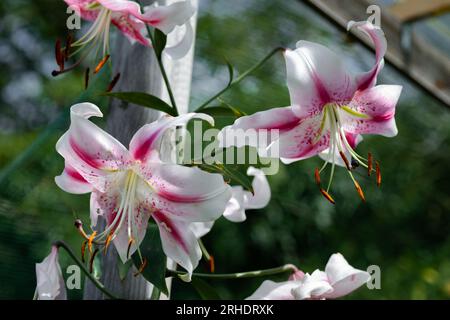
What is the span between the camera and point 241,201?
0.77 meters

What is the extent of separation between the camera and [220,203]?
57 cm

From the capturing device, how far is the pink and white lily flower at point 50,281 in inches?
25.7

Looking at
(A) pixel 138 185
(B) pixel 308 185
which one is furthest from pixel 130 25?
(B) pixel 308 185

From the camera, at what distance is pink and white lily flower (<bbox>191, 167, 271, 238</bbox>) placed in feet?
Answer: 2.48

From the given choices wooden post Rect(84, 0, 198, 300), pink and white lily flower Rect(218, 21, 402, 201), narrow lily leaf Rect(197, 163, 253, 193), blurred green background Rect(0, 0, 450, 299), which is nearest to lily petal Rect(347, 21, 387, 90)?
pink and white lily flower Rect(218, 21, 402, 201)

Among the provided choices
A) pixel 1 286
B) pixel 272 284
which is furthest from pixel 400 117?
pixel 272 284

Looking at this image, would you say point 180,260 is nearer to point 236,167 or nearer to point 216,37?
point 236,167

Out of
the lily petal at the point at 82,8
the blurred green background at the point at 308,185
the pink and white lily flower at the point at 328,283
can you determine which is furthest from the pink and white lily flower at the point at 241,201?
the blurred green background at the point at 308,185

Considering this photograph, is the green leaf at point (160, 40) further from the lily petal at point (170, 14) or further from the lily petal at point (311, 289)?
the lily petal at point (311, 289)

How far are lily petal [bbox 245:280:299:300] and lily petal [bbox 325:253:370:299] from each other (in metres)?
0.03

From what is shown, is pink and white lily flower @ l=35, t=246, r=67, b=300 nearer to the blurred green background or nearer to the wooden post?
the wooden post

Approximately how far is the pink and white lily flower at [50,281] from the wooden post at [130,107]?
3.4 inches

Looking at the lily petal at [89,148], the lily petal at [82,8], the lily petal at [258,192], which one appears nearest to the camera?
the lily petal at [89,148]
